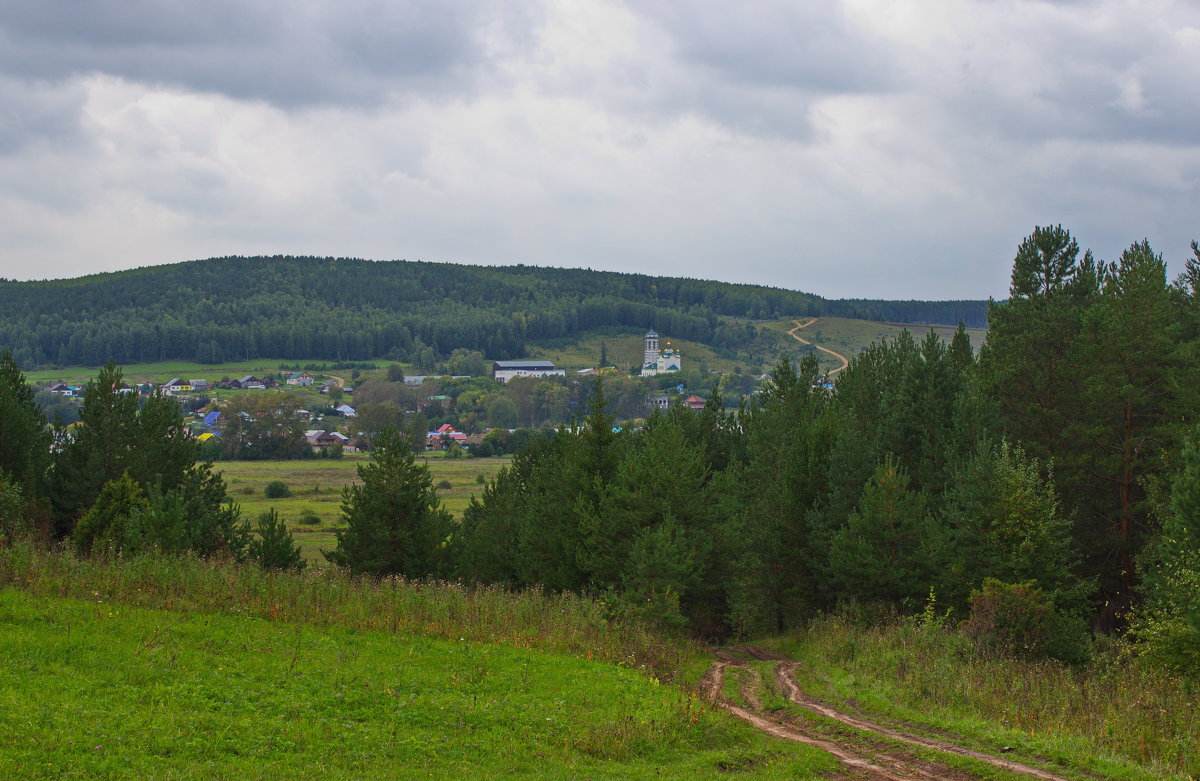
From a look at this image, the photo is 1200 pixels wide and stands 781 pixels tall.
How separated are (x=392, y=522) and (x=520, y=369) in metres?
157

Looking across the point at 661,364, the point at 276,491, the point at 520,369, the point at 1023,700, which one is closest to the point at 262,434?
the point at 276,491

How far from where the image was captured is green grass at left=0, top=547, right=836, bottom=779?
341 inches

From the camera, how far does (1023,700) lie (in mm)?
13664

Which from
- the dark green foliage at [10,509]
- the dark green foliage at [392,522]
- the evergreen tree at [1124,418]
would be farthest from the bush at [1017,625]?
the dark green foliage at [10,509]

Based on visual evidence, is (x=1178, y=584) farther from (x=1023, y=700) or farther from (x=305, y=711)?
(x=305, y=711)

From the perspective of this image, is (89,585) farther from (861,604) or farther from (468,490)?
(468,490)

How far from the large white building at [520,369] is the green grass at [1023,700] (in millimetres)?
161231

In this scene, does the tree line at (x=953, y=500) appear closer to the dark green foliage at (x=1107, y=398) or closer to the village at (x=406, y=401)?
the dark green foliage at (x=1107, y=398)

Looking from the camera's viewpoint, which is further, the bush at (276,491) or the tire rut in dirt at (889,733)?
the bush at (276,491)

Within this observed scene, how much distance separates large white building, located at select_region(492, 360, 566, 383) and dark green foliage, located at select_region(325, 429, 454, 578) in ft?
485

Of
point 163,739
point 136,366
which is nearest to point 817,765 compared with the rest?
point 163,739

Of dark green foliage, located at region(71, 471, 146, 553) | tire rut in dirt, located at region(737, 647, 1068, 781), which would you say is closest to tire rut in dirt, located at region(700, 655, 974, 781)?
tire rut in dirt, located at region(737, 647, 1068, 781)

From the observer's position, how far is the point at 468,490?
8638 centimetres

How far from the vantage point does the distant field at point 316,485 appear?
6244 centimetres
